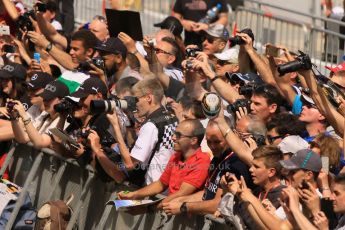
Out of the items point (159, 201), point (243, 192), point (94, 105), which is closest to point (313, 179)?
point (243, 192)

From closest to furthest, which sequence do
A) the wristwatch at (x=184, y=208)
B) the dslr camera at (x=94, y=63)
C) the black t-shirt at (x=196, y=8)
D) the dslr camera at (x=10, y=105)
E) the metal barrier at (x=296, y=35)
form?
1. the wristwatch at (x=184, y=208)
2. the dslr camera at (x=10, y=105)
3. the dslr camera at (x=94, y=63)
4. the metal barrier at (x=296, y=35)
5. the black t-shirt at (x=196, y=8)

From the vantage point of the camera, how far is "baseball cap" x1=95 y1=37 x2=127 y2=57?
15.0 m

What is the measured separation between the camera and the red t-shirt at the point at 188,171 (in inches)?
482

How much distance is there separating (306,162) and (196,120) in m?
2.05

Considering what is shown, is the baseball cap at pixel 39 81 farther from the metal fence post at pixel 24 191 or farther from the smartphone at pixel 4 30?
the smartphone at pixel 4 30

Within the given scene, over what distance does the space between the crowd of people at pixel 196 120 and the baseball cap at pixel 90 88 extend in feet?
0.06

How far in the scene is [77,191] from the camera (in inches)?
547

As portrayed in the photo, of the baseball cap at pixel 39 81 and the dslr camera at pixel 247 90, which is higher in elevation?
the dslr camera at pixel 247 90

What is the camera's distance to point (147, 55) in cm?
1505

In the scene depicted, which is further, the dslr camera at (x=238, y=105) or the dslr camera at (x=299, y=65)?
the dslr camera at (x=238, y=105)

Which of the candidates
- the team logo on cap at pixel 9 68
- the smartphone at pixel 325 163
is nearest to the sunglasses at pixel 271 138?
the smartphone at pixel 325 163

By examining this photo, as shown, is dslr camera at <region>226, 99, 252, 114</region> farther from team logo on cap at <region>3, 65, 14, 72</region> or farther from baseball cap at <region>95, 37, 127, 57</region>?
team logo on cap at <region>3, 65, 14, 72</region>

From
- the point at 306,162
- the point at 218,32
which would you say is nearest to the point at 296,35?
the point at 218,32

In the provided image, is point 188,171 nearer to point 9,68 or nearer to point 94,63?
point 94,63
